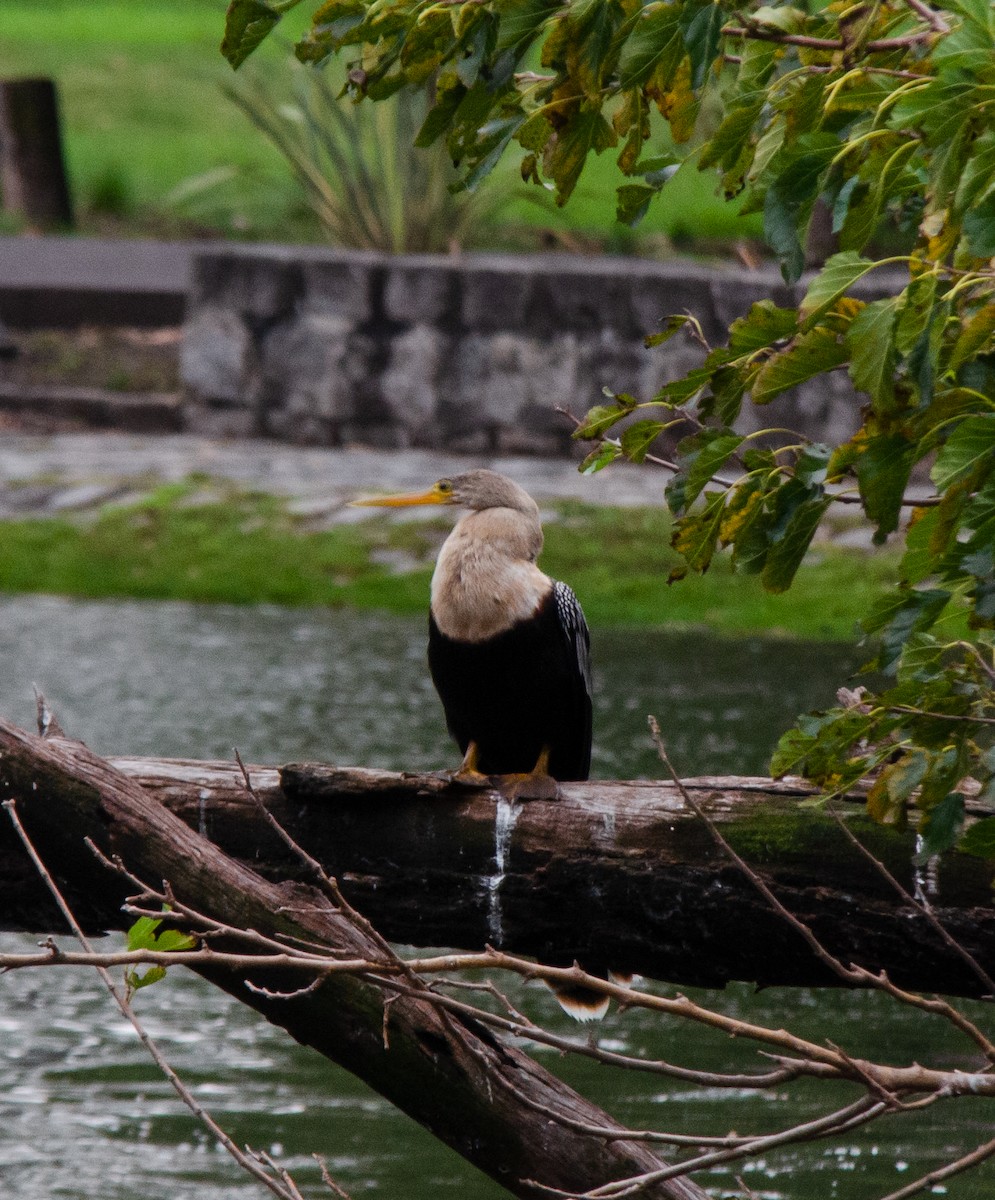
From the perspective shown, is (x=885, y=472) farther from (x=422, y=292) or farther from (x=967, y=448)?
(x=422, y=292)

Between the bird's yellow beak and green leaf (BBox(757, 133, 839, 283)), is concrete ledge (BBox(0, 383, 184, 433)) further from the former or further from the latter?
green leaf (BBox(757, 133, 839, 283))

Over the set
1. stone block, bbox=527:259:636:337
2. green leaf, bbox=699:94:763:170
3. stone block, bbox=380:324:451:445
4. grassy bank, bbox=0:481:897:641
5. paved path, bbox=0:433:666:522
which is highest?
green leaf, bbox=699:94:763:170

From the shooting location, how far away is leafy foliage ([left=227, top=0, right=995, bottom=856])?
228 centimetres

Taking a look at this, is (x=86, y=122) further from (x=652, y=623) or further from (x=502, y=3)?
(x=502, y=3)

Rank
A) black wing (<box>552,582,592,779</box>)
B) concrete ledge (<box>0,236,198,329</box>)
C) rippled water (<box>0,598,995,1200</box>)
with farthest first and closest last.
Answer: concrete ledge (<box>0,236,198,329</box>), rippled water (<box>0,598,995,1200</box>), black wing (<box>552,582,592,779</box>)

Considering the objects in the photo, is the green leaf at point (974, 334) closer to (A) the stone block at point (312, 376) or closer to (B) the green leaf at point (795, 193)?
(B) the green leaf at point (795, 193)

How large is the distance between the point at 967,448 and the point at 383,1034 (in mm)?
1225

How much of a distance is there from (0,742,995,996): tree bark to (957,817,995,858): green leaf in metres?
0.55

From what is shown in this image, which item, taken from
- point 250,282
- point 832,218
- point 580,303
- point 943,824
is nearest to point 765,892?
point 943,824

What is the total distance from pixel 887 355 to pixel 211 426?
976cm

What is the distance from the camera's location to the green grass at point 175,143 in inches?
594

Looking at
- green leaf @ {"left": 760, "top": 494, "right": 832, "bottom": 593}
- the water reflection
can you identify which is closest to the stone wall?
the water reflection

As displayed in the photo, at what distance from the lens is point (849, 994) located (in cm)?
536

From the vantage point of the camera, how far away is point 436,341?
1123 centimetres
